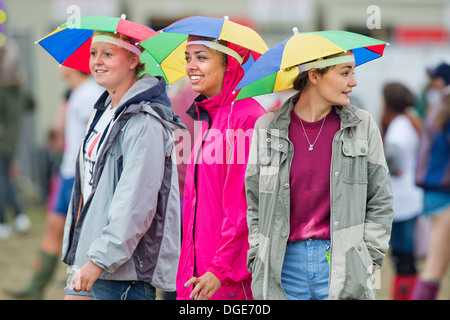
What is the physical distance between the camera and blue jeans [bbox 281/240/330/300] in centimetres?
325

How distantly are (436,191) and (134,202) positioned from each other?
3262 mm

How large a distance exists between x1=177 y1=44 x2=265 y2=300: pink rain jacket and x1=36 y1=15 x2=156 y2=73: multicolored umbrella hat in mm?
521

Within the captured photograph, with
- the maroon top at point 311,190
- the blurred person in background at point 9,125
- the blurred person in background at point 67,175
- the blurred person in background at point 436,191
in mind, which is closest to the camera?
the maroon top at point 311,190

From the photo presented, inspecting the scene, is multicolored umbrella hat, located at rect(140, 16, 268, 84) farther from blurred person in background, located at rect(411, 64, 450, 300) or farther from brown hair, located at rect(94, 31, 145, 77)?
blurred person in background, located at rect(411, 64, 450, 300)

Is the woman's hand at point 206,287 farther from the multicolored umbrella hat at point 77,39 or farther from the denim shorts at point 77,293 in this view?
the multicolored umbrella hat at point 77,39

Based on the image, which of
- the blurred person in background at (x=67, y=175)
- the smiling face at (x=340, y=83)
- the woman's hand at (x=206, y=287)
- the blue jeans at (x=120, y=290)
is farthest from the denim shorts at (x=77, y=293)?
the blurred person in background at (x=67, y=175)

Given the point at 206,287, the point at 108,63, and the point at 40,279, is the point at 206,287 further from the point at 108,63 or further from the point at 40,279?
the point at 40,279

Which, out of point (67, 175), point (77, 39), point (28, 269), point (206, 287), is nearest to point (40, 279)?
point (67, 175)

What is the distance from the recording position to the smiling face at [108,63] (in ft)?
12.3

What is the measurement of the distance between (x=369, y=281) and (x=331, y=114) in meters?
0.79

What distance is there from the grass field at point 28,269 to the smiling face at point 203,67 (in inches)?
115

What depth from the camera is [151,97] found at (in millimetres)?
3732

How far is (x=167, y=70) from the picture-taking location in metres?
4.07
